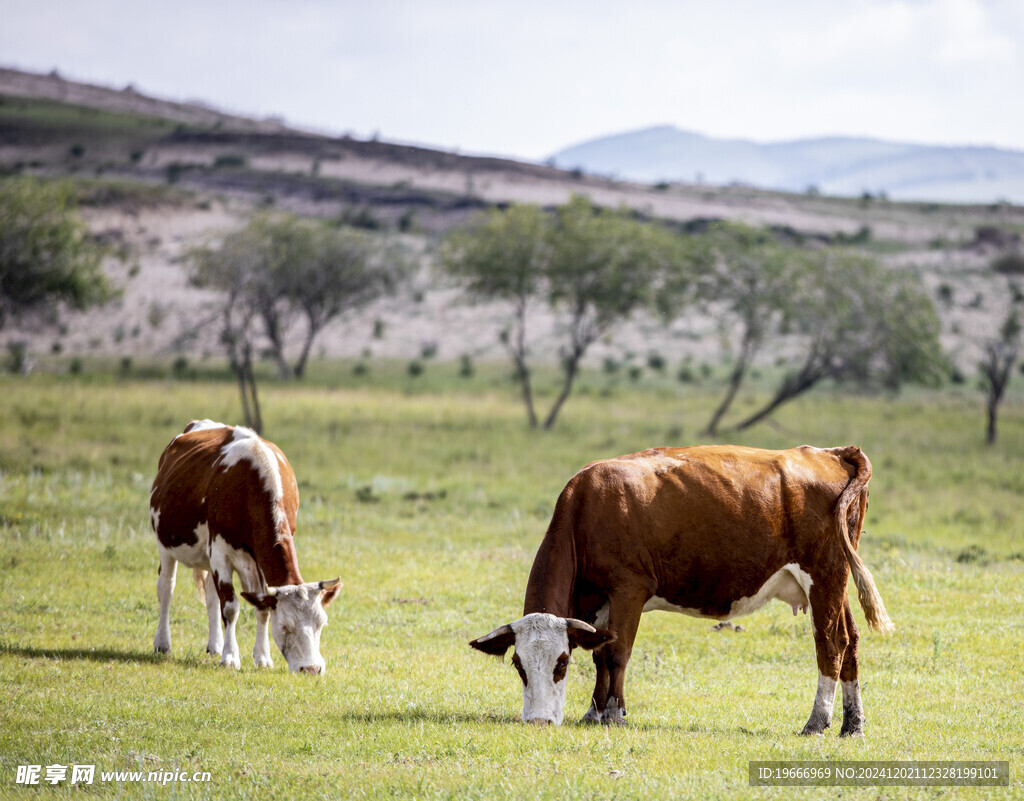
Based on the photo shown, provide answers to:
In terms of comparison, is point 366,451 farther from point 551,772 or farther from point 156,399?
point 551,772

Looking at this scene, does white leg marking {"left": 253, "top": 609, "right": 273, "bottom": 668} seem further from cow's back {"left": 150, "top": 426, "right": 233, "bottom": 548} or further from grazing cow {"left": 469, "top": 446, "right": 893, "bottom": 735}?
grazing cow {"left": 469, "top": 446, "right": 893, "bottom": 735}

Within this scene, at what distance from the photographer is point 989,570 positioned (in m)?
16.9

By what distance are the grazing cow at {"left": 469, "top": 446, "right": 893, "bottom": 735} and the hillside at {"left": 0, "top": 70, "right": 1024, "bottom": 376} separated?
31.7m

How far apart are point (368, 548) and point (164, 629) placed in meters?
6.62

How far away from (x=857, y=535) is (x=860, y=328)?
32.2m

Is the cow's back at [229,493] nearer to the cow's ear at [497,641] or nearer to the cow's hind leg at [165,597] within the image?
the cow's hind leg at [165,597]

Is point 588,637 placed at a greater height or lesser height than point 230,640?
greater

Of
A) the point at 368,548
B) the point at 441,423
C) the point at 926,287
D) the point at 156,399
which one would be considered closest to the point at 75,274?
the point at 156,399

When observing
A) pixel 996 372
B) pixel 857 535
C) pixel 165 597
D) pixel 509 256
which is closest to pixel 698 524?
pixel 857 535

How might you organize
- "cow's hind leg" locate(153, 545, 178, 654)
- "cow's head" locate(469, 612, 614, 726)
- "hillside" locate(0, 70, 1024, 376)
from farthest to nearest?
"hillside" locate(0, 70, 1024, 376) → "cow's hind leg" locate(153, 545, 178, 654) → "cow's head" locate(469, 612, 614, 726)

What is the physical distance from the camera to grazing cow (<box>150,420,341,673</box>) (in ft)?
33.2

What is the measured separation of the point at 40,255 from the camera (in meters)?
43.6

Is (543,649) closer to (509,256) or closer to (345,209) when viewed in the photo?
(509,256)

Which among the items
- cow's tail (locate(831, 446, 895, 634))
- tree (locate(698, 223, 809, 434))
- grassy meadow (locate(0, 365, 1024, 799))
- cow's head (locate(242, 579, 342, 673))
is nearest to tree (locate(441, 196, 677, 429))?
tree (locate(698, 223, 809, 434))
